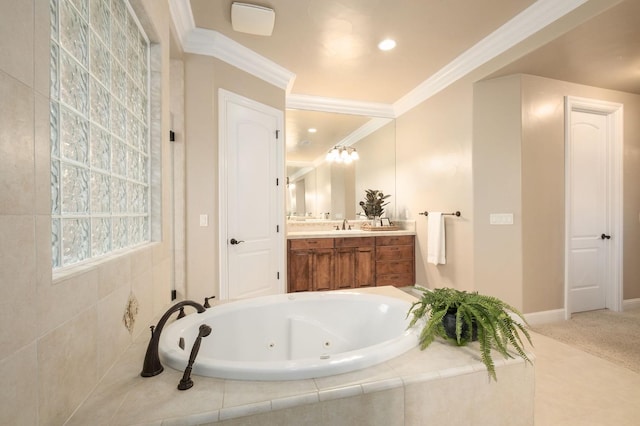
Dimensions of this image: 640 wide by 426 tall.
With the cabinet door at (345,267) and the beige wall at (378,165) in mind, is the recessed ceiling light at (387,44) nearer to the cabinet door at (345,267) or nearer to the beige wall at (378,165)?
the beige wall at (378,165)

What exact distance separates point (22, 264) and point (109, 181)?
0.55 metres

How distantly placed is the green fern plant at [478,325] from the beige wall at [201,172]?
6.09ft

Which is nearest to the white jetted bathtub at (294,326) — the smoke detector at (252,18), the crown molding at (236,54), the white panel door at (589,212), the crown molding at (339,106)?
the smoke detector at (252,18)

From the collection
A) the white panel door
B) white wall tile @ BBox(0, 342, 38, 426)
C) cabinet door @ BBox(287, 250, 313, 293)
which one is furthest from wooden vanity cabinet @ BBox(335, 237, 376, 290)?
white wall tile @ BBox(0, 342, 38, 426)

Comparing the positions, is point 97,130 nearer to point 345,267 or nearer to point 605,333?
point 345,267

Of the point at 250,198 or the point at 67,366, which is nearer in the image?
the point at 67,366

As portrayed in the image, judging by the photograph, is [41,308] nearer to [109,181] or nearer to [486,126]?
[109,181]

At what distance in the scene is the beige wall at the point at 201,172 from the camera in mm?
2461

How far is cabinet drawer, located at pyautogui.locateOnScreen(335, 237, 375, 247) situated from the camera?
359 cm

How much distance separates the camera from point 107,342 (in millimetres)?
993

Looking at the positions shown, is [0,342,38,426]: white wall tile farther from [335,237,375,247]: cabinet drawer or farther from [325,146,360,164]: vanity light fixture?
[325,146,360,164]: vanity light fixture

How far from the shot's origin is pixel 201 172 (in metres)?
2.50

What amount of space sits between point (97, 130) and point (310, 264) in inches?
105

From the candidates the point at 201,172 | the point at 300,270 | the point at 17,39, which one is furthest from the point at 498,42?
the point at 17,39
